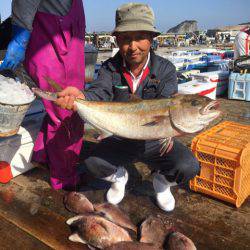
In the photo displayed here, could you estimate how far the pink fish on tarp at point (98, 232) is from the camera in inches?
117

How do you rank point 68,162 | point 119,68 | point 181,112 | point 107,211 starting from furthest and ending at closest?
point 68,162 → point 119,68 → point 107,211 → point 181,112

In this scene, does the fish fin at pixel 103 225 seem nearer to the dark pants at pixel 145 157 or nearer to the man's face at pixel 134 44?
the dark pants at pixel 145 157

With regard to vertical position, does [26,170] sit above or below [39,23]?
below

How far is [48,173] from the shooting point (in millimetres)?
4715

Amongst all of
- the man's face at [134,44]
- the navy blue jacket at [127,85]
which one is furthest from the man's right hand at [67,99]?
the man's face at [134,44]

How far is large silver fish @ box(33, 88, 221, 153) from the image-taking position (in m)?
2.91

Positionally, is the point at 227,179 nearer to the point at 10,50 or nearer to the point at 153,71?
the point at 153,71

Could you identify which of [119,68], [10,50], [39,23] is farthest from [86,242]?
[39,23]

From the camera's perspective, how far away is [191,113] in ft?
9.55

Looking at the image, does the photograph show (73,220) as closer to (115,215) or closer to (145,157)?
(115,215)

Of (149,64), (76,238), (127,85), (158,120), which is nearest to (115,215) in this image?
(76,238)

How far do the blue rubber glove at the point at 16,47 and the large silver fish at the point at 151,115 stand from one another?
0.93 m

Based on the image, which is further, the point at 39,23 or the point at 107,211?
the point at 39,23

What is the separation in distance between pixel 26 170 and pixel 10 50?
6.19 ft
